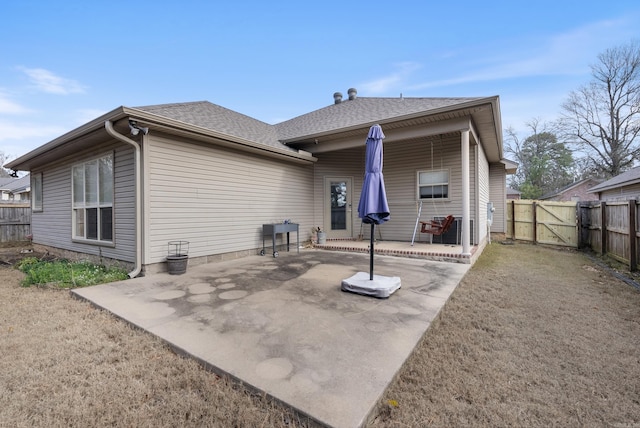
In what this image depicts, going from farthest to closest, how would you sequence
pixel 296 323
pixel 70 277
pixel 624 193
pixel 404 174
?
pixel 624 193, pixel 404 174, pixel 70 277, pixel 296 323

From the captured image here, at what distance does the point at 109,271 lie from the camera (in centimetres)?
486

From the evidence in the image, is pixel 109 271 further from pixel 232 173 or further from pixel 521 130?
pixel 521 130

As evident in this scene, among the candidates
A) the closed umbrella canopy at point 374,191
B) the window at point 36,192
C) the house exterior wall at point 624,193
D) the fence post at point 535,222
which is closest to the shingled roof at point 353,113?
the closed umbrella canopy at point 374,191

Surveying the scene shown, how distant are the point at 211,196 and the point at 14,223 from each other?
10803 millimetres

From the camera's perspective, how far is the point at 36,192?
831cm

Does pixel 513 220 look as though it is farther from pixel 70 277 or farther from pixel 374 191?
pixel 70 277

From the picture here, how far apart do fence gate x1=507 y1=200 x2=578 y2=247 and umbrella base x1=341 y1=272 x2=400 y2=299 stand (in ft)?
30.9

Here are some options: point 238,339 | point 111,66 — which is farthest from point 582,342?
point 111,66

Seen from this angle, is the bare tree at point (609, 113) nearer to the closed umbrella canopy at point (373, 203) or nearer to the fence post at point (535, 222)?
the fence post at point (535, 222)

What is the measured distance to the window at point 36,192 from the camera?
26.5 feet

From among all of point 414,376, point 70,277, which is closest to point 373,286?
point 414,376

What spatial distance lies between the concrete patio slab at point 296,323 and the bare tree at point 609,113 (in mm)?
24088

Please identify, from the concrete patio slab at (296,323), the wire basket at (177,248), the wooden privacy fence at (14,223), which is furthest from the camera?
the wooden privacy fence at (14,223)

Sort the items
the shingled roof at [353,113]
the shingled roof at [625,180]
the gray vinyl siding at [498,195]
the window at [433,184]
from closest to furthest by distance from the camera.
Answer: the shingled roof at [353,113]
the window at [433,184]
the shingled roof at [625,180]
the gray vinyl siding at [498,195]
